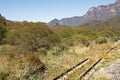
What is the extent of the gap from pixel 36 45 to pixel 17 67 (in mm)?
11253

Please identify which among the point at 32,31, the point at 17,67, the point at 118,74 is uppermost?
the point at 32,31

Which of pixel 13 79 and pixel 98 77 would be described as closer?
pixel 13 79

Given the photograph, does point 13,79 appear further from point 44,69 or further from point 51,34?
point 51,34

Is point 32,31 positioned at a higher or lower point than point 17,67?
higher

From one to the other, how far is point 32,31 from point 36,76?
13702 mm

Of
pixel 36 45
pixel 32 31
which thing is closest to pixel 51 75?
pixel 36 45

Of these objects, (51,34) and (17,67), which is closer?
(17,67)

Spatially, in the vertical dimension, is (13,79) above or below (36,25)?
below

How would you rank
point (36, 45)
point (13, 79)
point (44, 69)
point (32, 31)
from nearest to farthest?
1. point (13, 79)
2. point (44, 69)
3. point (36, 45)
4. point (32, 31)

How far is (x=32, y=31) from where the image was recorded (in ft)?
85.4

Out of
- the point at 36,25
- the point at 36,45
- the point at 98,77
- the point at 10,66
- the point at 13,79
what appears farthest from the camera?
the point at 36,25

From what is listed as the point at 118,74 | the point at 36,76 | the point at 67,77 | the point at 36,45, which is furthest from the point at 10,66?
the point at 36,45

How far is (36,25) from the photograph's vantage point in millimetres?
27719

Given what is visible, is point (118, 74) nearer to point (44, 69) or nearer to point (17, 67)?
point (44, 69)
